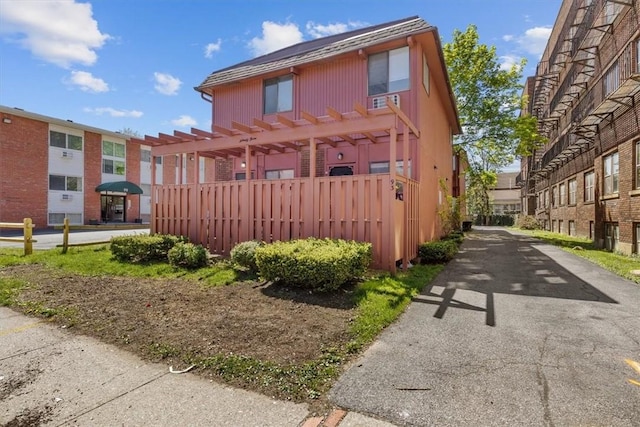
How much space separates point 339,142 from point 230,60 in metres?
8.59

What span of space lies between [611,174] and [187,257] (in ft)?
50.0

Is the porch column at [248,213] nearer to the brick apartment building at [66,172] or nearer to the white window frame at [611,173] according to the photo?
the white window frame at [611,173]

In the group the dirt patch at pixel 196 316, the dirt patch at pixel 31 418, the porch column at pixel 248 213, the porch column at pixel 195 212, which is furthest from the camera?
the porch column at pixel 195 212

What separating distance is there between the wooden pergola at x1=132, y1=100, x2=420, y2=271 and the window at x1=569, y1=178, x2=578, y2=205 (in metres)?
13.8

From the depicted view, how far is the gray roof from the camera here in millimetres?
10523

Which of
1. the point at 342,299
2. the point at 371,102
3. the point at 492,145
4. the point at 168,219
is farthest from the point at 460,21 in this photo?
the point at 342,299

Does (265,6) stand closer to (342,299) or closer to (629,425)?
(342,299)

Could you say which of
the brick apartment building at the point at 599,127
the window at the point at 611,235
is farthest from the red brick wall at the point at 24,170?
the window at the point at 611,235

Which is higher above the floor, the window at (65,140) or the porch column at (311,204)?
the window at (65,140)

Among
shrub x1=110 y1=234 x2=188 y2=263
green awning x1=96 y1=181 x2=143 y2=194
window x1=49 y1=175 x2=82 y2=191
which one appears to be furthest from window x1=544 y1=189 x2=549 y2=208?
window x1=49 y1=175 x2=82 y2=191

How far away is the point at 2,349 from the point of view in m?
4.01

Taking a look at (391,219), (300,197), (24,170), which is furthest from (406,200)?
(24,170)

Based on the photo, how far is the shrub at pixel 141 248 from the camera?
8.73 m

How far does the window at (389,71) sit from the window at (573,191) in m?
13.4
